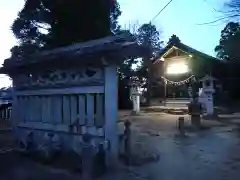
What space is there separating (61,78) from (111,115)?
1756 mm

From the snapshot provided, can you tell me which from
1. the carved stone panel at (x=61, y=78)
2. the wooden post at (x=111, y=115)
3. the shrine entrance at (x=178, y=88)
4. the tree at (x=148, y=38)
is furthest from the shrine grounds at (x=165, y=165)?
the tree at (x=148, y=38)

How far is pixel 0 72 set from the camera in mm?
9266

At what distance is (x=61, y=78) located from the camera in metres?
7.40

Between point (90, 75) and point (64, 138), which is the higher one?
point (90, 75)

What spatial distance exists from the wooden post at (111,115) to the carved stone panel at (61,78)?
16cm

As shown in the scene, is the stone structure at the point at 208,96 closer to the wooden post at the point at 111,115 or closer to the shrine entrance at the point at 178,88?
the shrine entrance at the point at 178,88

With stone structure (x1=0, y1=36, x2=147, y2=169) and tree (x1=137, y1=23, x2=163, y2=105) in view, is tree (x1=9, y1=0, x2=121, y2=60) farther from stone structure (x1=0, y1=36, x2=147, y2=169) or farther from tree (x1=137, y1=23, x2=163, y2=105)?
tree (x1=137, y1=23, x2=163, y2=105)

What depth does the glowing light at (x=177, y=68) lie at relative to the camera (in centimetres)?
3047

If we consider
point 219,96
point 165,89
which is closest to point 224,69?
point 219,96

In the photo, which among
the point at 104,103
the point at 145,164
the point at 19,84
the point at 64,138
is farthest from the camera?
the point at 19,84

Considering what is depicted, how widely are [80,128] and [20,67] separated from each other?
271cm

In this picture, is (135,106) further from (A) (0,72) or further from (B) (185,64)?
(A) (0,72)

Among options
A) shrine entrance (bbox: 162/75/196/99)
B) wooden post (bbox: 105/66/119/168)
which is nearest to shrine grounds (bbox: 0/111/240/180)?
wooden post (bbox: 105/66/119/168)

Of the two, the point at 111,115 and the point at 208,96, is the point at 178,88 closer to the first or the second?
the point at 208,96
